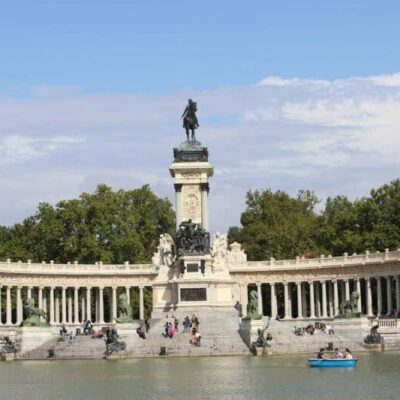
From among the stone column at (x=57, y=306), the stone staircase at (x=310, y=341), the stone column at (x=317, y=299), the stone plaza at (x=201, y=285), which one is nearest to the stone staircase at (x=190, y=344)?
the stone plaza at (x=201, y=285)

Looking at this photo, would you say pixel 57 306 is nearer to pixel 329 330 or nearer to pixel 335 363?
pixel 329 330

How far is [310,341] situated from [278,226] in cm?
5498

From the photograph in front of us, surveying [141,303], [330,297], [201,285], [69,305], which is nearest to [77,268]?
[69,305]

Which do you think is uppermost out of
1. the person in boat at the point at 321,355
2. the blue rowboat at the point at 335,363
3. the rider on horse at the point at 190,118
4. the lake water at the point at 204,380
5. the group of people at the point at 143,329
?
the rider on horse at the point at 190,118

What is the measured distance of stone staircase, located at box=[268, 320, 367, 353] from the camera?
66.4 metres

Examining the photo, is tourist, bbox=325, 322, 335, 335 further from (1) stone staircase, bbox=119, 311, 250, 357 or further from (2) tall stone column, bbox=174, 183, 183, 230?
(2) tall stone column, bbox=174, 183, 183, 230

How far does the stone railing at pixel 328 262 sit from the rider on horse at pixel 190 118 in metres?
15.6

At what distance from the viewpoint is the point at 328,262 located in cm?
9888

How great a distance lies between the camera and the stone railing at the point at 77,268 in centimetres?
9700

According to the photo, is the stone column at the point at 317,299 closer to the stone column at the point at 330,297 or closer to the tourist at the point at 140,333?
the stone column at the point at 330,297

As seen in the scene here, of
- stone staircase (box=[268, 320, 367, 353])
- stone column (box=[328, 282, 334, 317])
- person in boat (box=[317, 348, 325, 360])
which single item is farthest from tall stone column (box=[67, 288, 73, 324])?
person in boat (box=[317, 348, 325, 360])

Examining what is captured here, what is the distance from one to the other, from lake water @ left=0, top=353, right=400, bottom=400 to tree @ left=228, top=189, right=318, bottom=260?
58.2 meters

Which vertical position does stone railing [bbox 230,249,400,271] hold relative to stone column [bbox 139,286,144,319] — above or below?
above

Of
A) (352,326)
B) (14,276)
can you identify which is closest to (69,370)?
(352,326)
